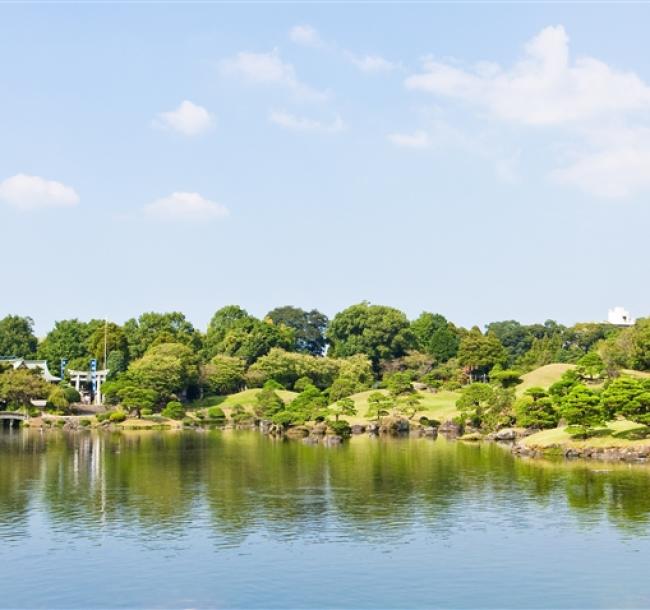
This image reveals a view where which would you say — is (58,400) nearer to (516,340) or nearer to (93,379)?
(93,379)

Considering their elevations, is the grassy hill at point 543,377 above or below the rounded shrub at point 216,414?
above

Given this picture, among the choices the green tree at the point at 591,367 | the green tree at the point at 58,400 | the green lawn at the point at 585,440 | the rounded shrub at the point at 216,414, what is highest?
the green tree at the point at 591,367

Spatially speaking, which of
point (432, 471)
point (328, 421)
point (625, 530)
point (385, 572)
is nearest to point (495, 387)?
point (328, 421)

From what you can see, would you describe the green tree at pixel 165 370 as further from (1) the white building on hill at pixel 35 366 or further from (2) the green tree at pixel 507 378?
(2) the green tree at pixel 507 378

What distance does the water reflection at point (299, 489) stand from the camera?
32812 mm

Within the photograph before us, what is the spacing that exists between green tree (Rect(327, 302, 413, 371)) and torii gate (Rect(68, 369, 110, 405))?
31586 mm

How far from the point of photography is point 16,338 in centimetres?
12244

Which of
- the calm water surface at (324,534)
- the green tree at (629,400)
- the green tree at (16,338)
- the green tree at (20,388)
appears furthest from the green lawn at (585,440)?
the green tree at (16,338)

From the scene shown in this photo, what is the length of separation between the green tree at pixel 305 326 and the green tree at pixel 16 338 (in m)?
37.6

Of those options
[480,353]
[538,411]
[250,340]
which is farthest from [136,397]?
[538,411]

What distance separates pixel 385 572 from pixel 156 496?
1637 cm

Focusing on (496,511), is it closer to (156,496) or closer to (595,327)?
(156,496)

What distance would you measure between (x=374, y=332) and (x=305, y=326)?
28.5 m

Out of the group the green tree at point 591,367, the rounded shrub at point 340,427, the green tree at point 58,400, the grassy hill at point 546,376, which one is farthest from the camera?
the green tree at point 58,400
